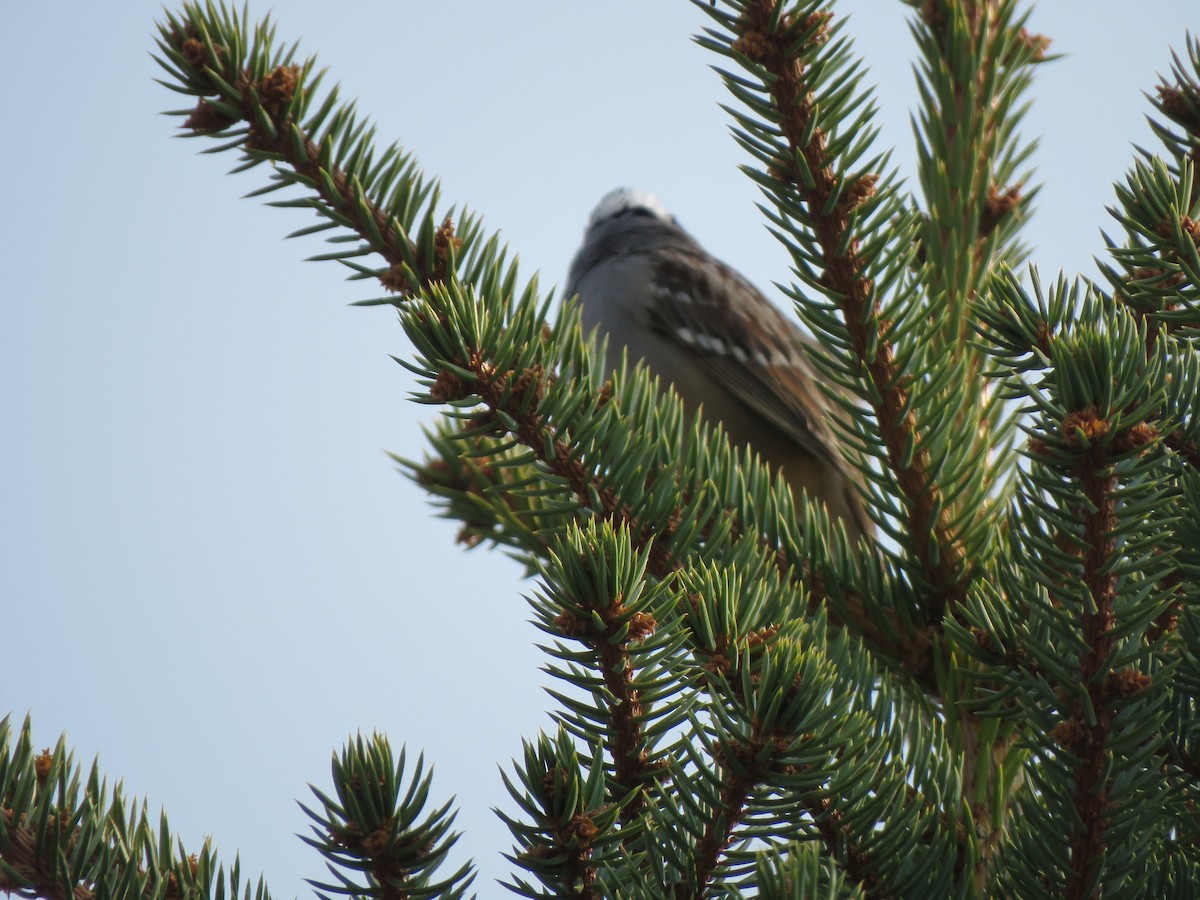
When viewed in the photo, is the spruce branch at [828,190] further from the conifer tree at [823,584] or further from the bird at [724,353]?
the bird at [724,353]

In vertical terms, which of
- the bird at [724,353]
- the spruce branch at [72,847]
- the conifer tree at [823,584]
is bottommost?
the spruce branch at [72,847]

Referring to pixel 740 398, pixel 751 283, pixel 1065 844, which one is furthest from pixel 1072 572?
pixel 751 283

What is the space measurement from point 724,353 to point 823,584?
2579mm

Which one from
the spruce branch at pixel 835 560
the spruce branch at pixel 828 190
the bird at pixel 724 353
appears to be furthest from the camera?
the bird at pixel 724 353

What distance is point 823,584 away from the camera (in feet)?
6.22

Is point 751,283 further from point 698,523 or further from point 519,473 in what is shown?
point 698,523

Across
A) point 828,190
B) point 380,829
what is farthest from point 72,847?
point 828,190

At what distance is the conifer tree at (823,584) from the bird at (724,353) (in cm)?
238

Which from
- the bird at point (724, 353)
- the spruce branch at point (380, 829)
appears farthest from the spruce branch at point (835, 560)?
the bird at point (724, 353)

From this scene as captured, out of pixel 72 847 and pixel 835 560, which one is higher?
pixel 835 560

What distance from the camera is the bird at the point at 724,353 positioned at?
4.25 meters

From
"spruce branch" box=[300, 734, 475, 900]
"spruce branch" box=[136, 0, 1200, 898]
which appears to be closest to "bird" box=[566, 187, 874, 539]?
"spruce branch" box=[136, 0, 1200, 898]

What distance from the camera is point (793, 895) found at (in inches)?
35.4

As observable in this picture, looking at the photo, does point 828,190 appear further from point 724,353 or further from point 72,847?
point 724,353
